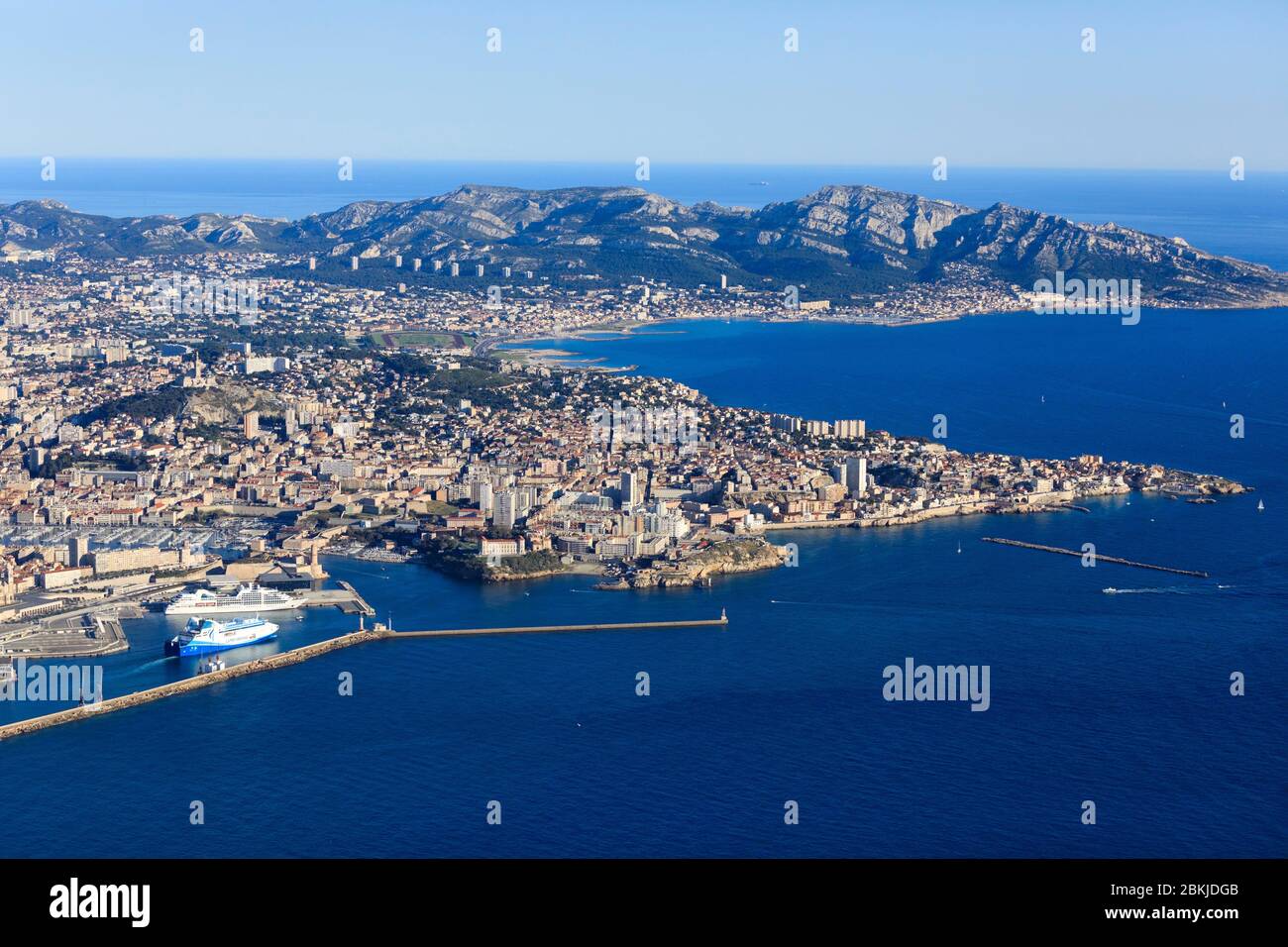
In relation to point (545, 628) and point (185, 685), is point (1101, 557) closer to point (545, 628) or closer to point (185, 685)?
point (545, 628)

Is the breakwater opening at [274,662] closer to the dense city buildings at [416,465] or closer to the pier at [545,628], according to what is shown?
the pier at [545,628]

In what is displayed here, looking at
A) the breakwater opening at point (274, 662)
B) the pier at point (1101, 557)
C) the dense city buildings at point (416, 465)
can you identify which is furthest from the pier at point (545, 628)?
the pier at point (1101, 557)

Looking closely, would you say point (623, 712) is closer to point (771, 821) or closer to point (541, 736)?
point (541, 736)

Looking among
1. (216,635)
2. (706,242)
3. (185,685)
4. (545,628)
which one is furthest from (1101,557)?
(706,242)

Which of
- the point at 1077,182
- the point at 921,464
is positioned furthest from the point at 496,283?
the point at 1077,182

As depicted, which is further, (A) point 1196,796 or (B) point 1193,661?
(B) point 1193,661

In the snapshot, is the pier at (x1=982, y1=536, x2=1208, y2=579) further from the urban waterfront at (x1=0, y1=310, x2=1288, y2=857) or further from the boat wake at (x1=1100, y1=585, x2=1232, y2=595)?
the boat wake at (x1=1100, y1=585, x2=1232, y2=595)
